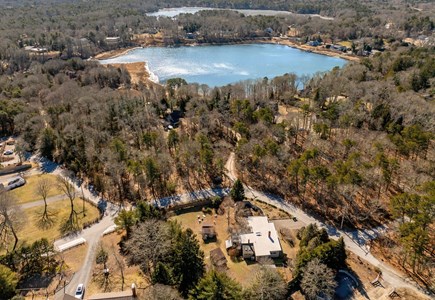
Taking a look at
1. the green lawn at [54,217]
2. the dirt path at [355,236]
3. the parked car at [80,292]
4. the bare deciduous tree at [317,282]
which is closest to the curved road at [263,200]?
the dirt path at [355,236]

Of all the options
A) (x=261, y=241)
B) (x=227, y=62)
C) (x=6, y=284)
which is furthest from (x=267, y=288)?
(x=227, y=62)

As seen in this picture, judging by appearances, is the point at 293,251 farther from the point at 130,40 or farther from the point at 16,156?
the point at 130,40

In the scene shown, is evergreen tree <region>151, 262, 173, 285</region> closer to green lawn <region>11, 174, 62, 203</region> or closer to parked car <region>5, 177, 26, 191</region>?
green lawn <region>11, 174, 62, 203</region>

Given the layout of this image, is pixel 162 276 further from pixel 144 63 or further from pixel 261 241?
pixel 144 63

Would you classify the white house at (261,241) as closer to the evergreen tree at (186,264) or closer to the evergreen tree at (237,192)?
the evergreen tree at (237,192)

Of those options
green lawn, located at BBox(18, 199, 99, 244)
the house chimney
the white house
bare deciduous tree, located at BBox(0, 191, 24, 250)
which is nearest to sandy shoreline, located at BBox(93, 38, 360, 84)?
green lawn, located at BBox(18, 199, 99, 244)

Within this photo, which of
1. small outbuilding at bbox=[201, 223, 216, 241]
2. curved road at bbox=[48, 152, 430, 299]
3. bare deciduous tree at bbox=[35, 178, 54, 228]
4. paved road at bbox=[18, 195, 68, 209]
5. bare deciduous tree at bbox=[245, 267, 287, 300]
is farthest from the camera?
paved road at bbox=[18, 195, 68, 209]
